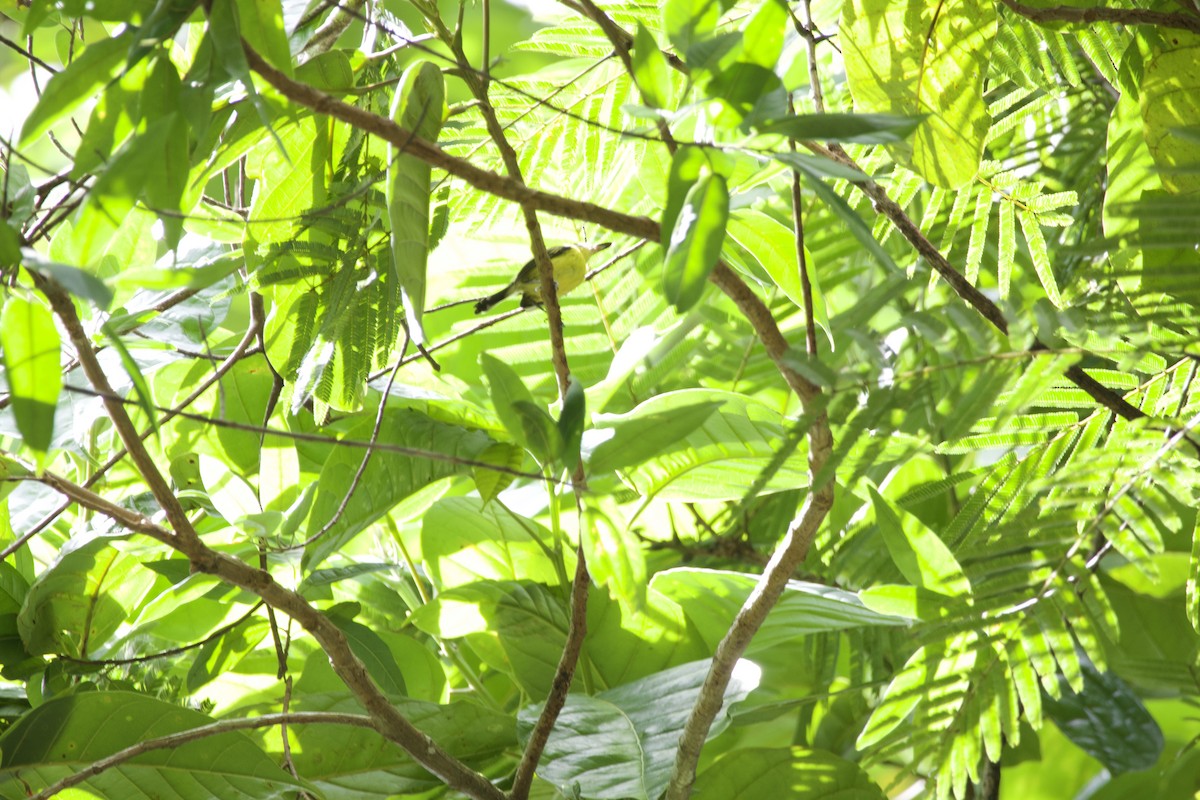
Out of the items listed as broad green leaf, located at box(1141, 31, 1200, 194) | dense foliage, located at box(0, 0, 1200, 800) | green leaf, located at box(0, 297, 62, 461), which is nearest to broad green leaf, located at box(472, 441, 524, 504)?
dense foliage, located at box(0, 0, 1200, 800)

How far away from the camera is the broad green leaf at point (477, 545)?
1.93 feet

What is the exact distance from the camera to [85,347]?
0.30m

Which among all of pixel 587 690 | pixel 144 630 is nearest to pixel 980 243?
pixel 587 690

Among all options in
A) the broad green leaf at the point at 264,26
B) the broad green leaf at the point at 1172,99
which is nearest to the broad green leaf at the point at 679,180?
the broad green leaf at the point at 264,26

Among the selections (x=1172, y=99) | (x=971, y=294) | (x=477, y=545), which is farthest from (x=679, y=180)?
(x=477, y=545)

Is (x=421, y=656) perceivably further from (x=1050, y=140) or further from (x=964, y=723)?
(x=1050, y=140)

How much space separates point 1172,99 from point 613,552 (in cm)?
31

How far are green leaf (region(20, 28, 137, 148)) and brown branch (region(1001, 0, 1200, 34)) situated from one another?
300mm

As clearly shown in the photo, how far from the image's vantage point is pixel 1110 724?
62 centimetres

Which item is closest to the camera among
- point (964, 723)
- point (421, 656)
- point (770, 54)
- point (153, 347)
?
point (770, 54)

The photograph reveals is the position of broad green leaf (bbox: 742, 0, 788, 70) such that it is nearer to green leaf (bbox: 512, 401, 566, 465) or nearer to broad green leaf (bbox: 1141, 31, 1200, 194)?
green leaf (bbox: 512, 401, 566, 465)

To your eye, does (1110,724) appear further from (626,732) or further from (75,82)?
(75,82)

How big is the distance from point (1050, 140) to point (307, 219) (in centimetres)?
52

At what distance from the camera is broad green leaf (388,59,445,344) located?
12.9 inches
